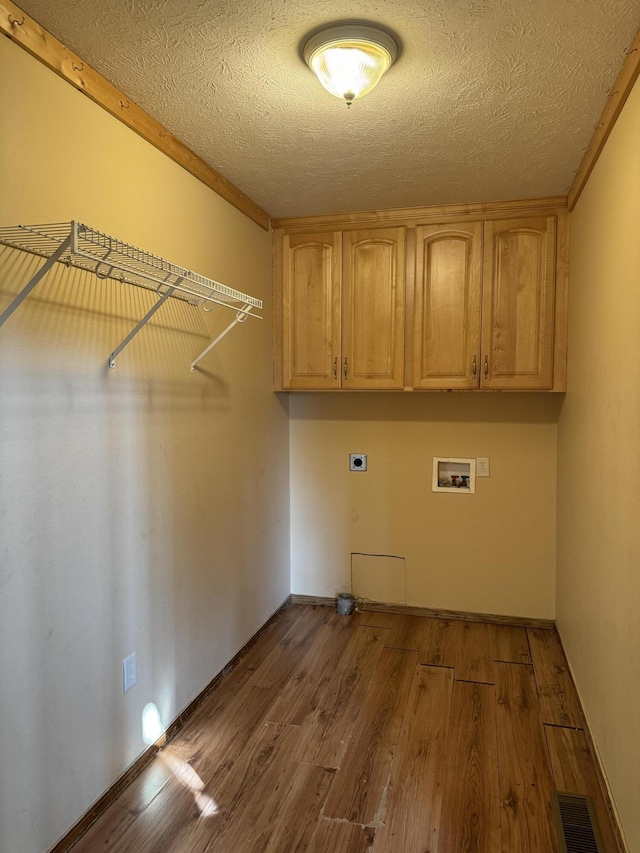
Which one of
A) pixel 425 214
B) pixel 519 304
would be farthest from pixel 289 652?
pixel 425 214

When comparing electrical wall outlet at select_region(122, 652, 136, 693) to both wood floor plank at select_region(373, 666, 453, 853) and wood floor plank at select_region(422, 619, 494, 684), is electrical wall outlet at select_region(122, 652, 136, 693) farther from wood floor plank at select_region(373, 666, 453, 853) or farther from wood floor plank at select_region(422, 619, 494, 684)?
wood floor plank at select_region(422, 619, 494, 684)

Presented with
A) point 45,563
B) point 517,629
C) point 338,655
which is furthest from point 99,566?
point 517,629

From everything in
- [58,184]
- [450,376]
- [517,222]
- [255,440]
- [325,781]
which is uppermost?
[517,222]

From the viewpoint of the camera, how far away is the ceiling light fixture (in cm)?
157

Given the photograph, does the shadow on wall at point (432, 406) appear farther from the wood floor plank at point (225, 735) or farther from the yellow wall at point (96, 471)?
the wood floor plank at point (225, 735)

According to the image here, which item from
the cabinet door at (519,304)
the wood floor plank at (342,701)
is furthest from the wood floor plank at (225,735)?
the cabinet door at (519,304)

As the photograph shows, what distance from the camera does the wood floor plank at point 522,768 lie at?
1.76 meters

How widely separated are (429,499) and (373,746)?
1.57m

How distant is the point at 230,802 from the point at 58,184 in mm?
2059

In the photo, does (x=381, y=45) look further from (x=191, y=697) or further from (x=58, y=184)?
(x=191, y=697)

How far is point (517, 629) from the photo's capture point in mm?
3287

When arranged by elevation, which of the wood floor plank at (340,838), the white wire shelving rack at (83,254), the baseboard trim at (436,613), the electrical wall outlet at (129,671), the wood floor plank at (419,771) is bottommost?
the wood floor plank at (340,838)

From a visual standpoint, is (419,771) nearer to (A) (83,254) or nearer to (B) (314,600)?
(B) (314,600)

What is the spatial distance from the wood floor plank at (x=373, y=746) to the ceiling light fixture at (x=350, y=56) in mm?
2290
